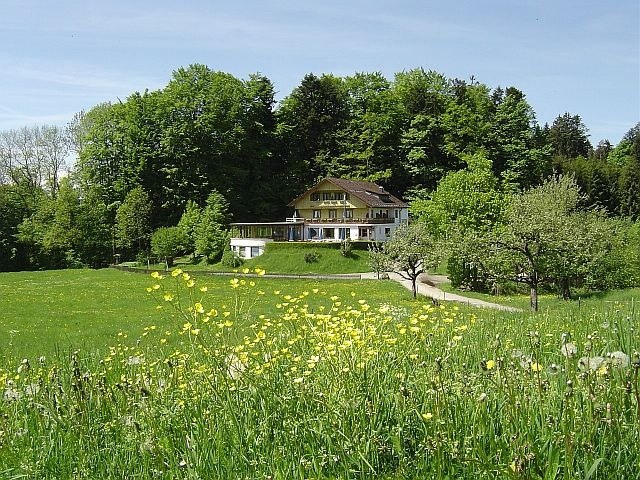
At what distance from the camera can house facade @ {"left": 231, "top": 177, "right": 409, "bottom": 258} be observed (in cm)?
6059

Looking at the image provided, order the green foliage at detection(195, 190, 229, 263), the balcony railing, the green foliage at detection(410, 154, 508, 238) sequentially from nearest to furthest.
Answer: the green foliage at detection(410, 154, 508, 238)
the green foliage at detection(195, 190, 229, 263)
the balcony railing

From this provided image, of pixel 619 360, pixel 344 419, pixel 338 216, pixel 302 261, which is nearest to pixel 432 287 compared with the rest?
pixel 302 261

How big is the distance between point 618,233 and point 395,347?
35.8 meters

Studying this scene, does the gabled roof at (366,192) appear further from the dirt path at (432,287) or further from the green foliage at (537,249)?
the green foliage at (537,249)

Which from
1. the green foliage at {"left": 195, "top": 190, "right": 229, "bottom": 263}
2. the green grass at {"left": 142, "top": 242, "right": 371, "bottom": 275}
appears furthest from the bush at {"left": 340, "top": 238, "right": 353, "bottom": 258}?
the green foliage at {"left": 195, "top": 190, "right": 229, "bottom": 263}

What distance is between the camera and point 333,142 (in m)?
73.4

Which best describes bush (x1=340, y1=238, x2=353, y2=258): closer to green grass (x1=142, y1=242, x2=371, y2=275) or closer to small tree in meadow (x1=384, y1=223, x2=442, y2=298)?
green grass (x1=142, y1=242, x2=371, y2=275)

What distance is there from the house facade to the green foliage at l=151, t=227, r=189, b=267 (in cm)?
501

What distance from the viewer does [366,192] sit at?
63.4 m

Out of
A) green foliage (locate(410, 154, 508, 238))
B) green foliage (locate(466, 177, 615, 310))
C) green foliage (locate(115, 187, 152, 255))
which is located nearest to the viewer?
green foliage (locate(466, 177, 615, 310))

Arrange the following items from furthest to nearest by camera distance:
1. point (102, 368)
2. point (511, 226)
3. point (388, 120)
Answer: point (388, 120) < point (511, 226) < point (102, 368)

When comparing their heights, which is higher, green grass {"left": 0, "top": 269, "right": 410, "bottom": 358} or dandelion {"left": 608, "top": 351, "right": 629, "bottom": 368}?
dandelion {"left": 608, "top": 351, "right": 629, "bottom": 368}

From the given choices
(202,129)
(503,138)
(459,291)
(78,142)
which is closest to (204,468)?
(459,291)

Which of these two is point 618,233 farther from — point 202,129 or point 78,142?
point 78,142
